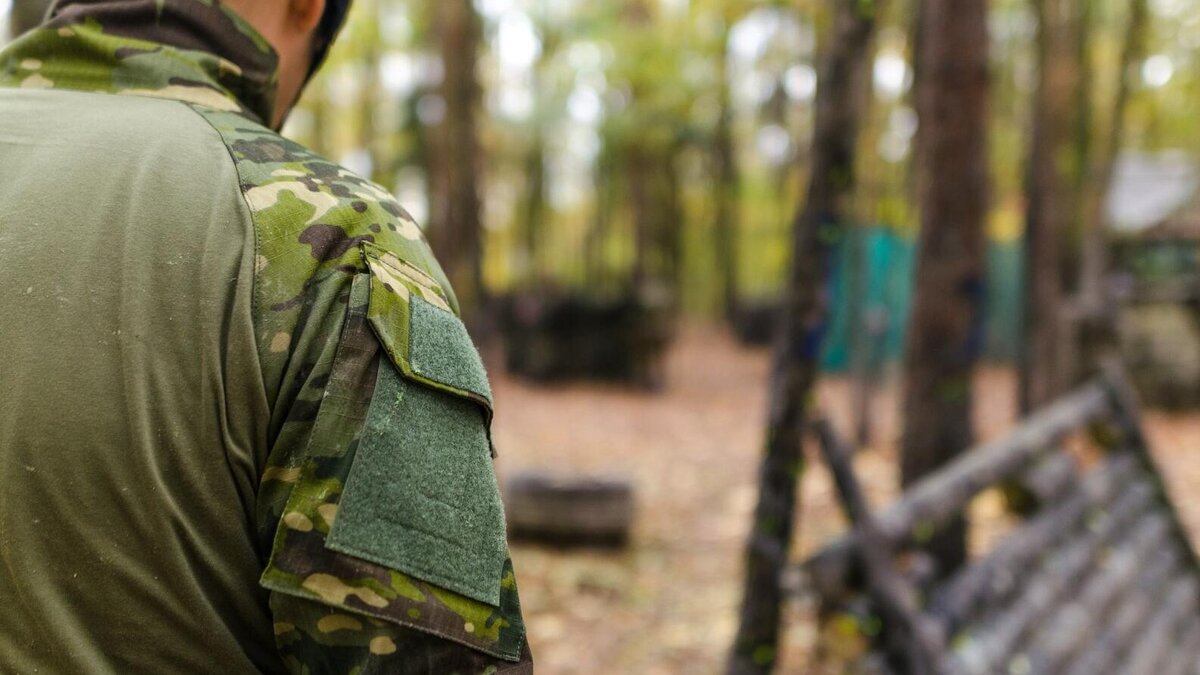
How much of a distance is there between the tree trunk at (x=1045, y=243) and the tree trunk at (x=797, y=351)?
4734mm

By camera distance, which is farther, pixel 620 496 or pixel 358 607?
pixel 620 496

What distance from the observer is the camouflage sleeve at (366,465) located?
98cm

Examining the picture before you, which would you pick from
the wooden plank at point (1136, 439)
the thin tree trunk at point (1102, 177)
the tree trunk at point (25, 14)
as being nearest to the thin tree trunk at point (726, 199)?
the thin tree trunk at point (1102, 177)

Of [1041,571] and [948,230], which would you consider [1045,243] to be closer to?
[948,230]

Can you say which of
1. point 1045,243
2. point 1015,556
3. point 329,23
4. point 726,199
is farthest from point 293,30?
point 726,199

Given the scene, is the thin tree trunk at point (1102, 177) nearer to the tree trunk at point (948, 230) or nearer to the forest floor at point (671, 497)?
the forest floor at point (671, 497)

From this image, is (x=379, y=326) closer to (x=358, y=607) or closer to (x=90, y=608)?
(x=358, y=607)

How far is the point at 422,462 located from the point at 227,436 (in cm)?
20

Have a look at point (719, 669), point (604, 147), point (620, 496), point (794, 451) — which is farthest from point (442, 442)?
point (604, 147)

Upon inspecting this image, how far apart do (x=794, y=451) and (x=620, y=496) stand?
10.7 ft

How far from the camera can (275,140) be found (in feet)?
3.80

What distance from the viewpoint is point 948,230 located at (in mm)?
4723

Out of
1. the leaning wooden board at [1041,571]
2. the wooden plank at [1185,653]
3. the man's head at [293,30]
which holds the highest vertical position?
the man's head at [293,30]

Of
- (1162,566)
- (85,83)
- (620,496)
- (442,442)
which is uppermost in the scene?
(85,83)
